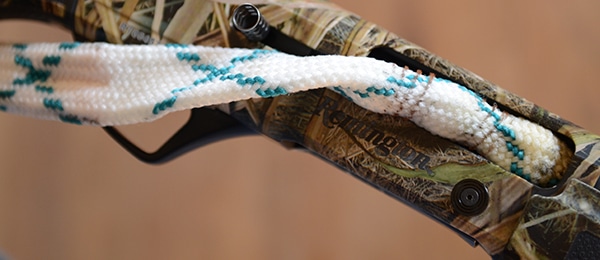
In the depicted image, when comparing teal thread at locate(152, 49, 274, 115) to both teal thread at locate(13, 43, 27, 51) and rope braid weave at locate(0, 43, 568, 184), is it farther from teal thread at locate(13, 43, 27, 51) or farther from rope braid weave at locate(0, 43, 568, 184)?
teal thread at locate(13, 43, 27, 51)

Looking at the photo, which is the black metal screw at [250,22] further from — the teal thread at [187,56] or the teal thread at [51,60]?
the teal thread at [51,60]

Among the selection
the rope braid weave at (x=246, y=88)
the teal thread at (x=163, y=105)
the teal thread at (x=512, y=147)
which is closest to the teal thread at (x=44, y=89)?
the rope braid weave at (x=246, y=88)

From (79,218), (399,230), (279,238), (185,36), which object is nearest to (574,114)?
(399,230)

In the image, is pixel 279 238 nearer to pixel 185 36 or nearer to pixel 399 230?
pixel 399 230

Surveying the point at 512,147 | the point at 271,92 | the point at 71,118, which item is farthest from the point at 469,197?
the point at 71,118

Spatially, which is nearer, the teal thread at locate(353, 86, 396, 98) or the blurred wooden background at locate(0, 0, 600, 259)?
the teal thread at locate(353, 86, 396, 98)

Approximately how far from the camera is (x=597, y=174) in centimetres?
44

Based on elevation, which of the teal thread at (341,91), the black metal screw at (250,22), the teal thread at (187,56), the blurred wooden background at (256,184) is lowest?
the blurred wooden background at (256,184)

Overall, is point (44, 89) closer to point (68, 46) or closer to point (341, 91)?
point (68, 46)

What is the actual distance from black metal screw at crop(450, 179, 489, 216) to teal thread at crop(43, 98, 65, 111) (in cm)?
32

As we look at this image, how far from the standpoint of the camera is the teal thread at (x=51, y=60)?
54 cm

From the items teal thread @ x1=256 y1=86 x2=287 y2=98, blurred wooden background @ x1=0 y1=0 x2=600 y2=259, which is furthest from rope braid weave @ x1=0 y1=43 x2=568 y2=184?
blurred wooden background @ x1=0 y1=0 x2=600 y2=259

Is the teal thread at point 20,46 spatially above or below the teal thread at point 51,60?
below

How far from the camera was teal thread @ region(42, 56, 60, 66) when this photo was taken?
536mm
